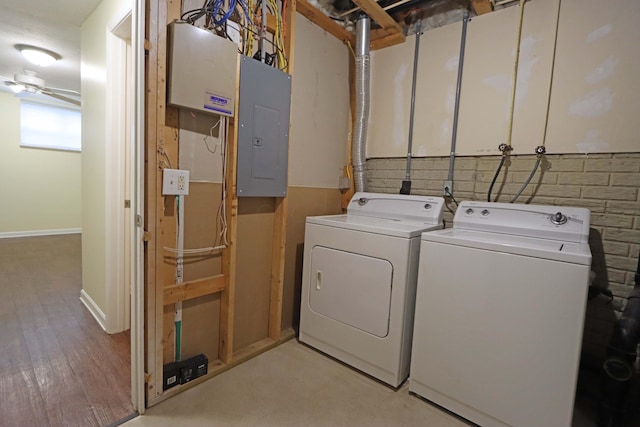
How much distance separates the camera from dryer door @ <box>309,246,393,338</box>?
182 cm

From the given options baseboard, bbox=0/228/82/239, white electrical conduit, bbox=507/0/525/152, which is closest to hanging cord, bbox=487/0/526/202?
white electrical conduit, bbox=507/0/525/152

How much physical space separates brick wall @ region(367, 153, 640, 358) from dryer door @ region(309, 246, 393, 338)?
105 cm

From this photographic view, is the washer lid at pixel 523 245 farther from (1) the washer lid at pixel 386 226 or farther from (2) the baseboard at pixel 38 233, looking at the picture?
(2) the baseboard at pixel 38 233

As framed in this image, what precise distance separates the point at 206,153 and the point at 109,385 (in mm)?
1412

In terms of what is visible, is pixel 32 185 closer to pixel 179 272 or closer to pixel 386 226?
pixel 179 272

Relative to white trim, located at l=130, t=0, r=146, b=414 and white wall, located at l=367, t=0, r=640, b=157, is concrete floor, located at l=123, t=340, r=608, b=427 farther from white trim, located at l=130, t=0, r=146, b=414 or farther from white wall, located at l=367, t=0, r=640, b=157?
white wall, located at l=367, t=0, r=640, b=157

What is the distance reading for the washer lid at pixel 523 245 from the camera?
1.30 metres

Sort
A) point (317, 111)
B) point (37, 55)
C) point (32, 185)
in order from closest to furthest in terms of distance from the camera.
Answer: point (317, 111), point (37, 55), point (32, 185)

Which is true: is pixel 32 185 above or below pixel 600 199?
below

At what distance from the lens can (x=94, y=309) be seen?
2.57 metres

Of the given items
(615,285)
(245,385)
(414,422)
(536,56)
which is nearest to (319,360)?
(245,385)

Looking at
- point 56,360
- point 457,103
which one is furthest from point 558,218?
point 56,360

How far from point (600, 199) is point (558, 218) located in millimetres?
373

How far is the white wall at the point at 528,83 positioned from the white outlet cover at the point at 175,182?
1.66 m
